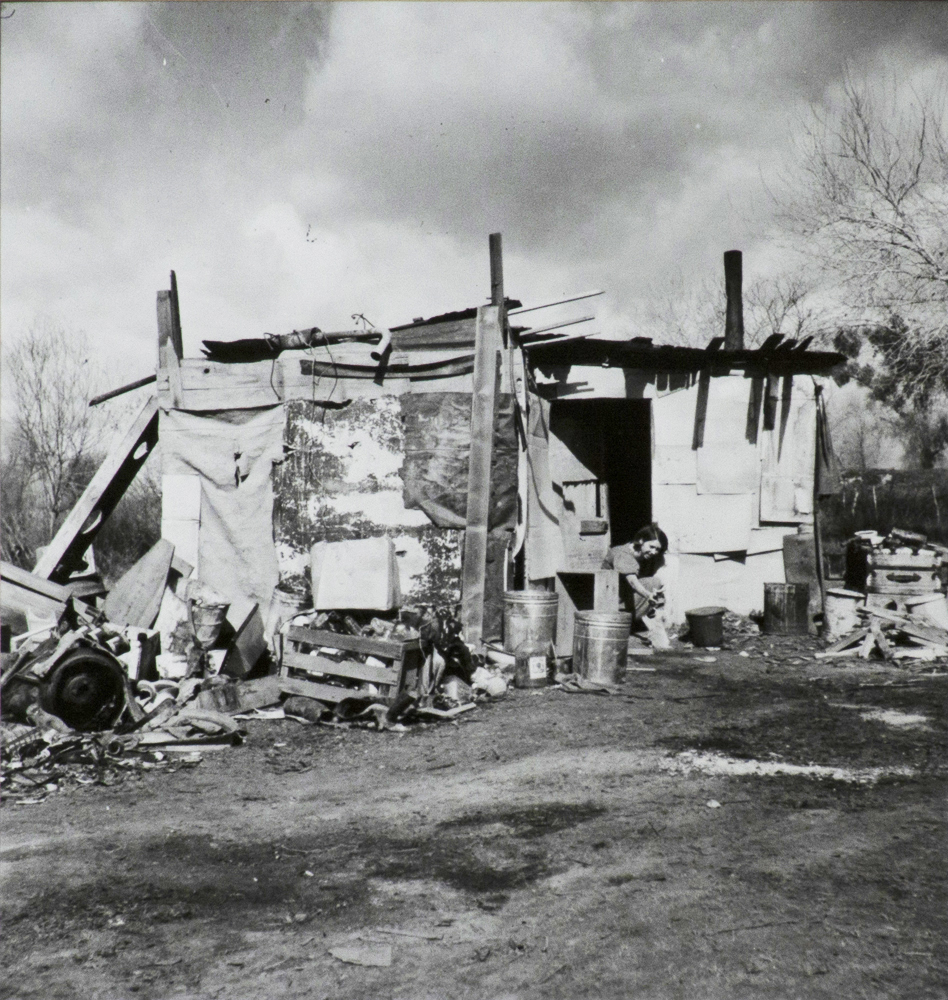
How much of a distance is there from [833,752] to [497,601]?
4073 millimetres

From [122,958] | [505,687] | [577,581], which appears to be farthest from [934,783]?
[577,581]

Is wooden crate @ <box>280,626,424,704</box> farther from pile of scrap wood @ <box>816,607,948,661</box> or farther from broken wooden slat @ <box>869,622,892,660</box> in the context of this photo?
broken wooden slat @ <box>869,622,892,660</box>

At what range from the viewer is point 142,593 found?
8781 millimetres

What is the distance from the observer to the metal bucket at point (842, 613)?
10211 millimetres

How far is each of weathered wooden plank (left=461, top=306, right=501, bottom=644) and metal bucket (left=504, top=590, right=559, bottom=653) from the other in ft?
1.83

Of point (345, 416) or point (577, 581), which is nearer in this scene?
point (345, 416)

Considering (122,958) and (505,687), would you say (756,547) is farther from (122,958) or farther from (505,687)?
(122,958)

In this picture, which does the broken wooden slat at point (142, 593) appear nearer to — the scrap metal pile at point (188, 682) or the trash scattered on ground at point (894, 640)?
the scrap metal pile at point (188, 682)

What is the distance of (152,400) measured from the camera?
32.1 feet

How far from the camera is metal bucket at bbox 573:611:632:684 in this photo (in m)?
8.06

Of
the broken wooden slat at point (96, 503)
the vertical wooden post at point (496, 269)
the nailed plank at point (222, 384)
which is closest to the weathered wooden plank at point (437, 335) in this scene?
the vertical wooden post at point (496, 269)

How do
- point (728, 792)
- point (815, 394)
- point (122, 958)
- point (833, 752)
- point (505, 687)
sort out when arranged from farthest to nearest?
1. point (815, 394)
2. point (505, 687)
3. point (833, 752)
4. point (728, 792)
5. point (122, 958)

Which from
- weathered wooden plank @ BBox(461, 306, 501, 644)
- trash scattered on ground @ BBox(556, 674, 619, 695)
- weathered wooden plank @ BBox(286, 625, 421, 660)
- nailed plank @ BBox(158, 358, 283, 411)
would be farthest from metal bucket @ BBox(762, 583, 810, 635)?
nailed plank @ BBox(158, 358, 283, 411)

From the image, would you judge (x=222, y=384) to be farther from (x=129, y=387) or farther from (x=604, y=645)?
(x=604, y=645)
